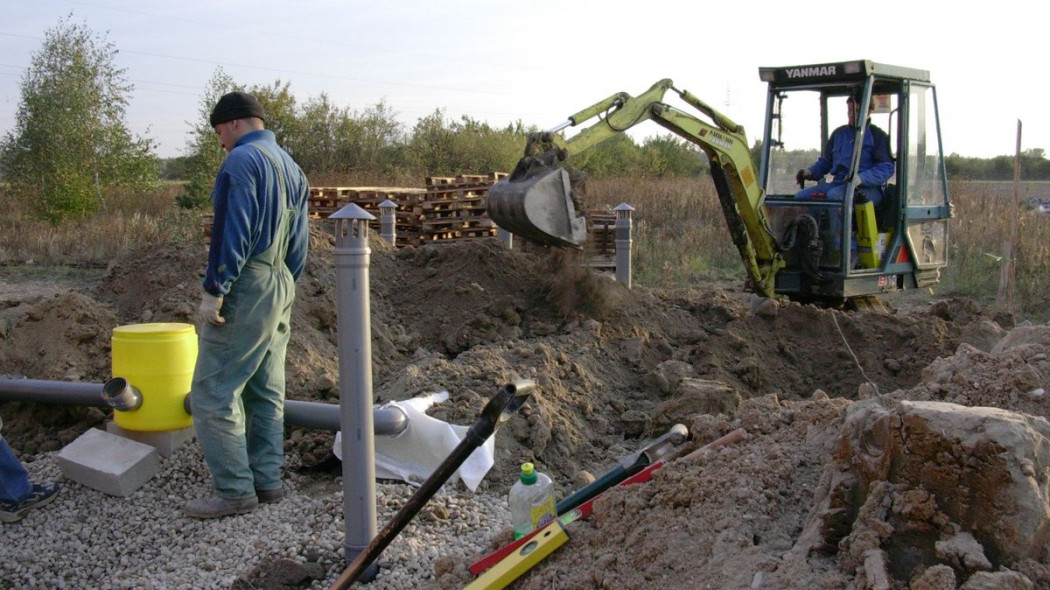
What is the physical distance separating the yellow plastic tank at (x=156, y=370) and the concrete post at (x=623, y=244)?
5673 mm

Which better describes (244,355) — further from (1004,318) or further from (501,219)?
(1004,318)

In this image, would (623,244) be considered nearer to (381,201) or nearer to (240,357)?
(381,201)

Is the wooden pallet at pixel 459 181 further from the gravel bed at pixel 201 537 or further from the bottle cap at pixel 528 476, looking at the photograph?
the bottle cap at pixel 528 476

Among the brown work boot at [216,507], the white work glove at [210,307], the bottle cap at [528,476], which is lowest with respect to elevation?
the brown work boot at [216,507]

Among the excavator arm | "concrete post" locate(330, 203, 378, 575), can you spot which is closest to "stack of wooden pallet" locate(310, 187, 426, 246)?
the excavator arm

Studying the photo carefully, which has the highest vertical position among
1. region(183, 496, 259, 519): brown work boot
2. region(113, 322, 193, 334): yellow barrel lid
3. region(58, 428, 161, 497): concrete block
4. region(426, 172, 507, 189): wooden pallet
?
region(426, 172, 507, 189): wooden pallet

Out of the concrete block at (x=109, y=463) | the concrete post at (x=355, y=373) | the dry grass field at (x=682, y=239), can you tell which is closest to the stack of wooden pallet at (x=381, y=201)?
the dry grass field at (x=682, y=239)

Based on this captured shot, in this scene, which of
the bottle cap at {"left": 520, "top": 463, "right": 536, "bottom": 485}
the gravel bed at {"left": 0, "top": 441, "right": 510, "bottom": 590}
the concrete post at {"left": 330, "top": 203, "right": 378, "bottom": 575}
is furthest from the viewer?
the gravel bed at {"left": 0, "top": 441, "right": 510, "bottom": 590}

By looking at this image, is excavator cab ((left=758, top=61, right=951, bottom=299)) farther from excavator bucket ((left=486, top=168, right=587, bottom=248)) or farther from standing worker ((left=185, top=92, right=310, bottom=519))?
standing worker ((left=185, top=92, right=310, bottom=519))

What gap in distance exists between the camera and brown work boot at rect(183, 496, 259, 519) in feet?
16.6

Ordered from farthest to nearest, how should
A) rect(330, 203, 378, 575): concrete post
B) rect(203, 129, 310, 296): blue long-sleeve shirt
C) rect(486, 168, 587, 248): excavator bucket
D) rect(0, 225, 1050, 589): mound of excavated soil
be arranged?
1. rect(486, 168, 587, 248): excavator bucket
2. rect(203, 129, 310, 296): blue long-sleeve shirt
3. rect(330, 203, 378, 575): concrete post
4. rect(0, 225, 1050, 589): mound of excavated soil

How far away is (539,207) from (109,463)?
4.03 metres

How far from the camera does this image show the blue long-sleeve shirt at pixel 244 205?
478 cm

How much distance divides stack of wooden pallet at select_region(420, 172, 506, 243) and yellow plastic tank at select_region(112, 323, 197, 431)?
339 inches
